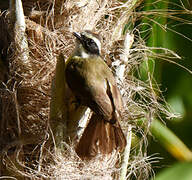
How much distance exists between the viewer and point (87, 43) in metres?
2.69

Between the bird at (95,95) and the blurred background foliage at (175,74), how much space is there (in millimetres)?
825

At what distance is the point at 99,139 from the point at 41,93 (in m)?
0.40

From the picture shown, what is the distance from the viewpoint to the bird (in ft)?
8.15

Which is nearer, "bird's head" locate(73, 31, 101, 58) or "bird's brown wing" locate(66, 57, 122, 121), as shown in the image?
"bird's brown wing" locate(66, 57, 122, 121)

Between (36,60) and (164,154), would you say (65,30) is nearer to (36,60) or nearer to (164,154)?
(36,60)

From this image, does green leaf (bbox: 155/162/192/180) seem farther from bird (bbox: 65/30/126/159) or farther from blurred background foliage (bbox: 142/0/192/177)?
blurred background foliage (bbox: 142/0/192/177)

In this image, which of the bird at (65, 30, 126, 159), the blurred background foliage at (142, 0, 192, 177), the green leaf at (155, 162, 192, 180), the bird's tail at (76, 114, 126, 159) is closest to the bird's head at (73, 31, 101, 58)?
the bird at (65, 30, 126, 159)

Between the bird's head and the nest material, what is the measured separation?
10 centimetres

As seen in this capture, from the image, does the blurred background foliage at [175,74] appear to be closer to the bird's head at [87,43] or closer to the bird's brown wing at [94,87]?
the bird's head at [87,43]

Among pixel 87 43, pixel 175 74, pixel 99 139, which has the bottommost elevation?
pixel 99 139

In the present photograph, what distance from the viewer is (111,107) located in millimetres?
2486

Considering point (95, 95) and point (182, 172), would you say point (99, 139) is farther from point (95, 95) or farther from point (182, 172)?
point (182, 172)

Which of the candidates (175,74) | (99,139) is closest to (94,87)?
(99,139)

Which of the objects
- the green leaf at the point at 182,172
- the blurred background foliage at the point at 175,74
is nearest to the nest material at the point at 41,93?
the blurred background foliage at the point at 175,74
